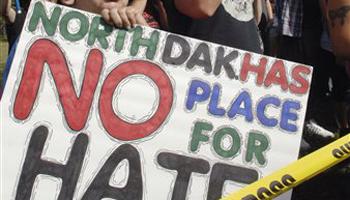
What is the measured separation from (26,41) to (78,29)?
149 mm

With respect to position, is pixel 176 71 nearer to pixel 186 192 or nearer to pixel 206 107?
pixel 206 107

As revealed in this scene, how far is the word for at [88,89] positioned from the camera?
1.82 metres

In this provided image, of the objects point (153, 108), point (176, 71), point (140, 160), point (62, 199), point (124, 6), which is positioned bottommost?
point (62, 199)

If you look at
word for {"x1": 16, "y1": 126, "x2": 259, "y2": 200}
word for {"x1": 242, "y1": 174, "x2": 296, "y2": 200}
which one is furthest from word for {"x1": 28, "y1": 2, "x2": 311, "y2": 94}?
word for {"x1": 242, "y1": 174, "x2": 296, "y2": 200}

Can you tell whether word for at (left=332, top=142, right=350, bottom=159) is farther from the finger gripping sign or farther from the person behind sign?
the person behind sign

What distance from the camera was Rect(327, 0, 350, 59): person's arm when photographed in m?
2.01

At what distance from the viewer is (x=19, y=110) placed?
181 centimetres

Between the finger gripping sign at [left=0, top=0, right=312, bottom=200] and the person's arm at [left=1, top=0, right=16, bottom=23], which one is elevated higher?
the person's arm at [left=1, top=0, right=16, bottom=23]

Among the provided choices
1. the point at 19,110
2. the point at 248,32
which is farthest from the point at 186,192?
the point at 248,32

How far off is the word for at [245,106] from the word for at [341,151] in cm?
24

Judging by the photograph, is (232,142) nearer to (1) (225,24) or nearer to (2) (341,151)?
(2) (341,151)

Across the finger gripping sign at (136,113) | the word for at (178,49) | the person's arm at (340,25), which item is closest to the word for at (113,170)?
the finger gripping sign at (136,113)

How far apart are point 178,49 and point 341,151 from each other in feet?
1.79

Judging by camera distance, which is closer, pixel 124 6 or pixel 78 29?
pixel 78 29
